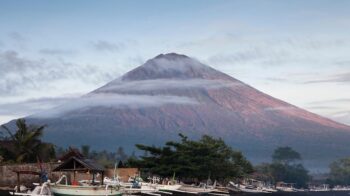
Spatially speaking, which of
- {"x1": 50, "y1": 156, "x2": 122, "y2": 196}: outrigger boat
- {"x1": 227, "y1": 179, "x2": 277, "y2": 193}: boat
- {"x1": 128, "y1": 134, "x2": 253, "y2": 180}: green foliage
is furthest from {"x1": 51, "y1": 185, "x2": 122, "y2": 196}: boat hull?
{"x1": 227, "y1": 179, "x2": 277, "y2": 193}: boat

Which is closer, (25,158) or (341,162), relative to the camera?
(25,158)

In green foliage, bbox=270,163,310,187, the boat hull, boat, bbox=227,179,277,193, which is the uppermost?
green foliage, bbox=270,163,310,187

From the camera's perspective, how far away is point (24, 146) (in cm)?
5600

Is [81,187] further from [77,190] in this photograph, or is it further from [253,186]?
[253,186]

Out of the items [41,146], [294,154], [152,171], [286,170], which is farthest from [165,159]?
[294,154]

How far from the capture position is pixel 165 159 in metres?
64.8

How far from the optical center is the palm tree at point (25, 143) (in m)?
55.4

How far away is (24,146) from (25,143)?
12.2 inches

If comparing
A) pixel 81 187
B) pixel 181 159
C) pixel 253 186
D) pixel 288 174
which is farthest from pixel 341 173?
pixel 81 187

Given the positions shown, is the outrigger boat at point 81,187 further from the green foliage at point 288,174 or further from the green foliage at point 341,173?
the green foliage at point 341,173

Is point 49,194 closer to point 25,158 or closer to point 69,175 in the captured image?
point 69,175

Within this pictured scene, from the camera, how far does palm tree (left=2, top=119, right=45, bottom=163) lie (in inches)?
2180

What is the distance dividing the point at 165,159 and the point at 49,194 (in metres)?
27.0

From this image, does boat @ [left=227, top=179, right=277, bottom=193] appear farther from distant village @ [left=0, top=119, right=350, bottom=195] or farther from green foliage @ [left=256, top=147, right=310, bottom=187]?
distant village @ [left=0, top=119, right=350, bottom=195]
